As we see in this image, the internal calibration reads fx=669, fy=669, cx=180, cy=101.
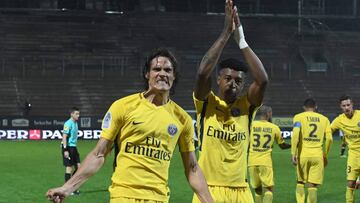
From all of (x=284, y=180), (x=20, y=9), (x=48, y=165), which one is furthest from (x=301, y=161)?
(x=20, y=9)

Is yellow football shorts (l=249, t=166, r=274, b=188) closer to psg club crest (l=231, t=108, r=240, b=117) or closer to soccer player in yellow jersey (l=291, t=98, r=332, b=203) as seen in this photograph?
soccer player in yellow jersey (l=291, t=98, r=332, b=203)

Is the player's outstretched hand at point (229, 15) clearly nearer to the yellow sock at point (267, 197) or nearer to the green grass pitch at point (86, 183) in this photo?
the yellow sock at point (267, 197)

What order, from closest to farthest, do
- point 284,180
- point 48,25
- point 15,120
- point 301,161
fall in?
1. point 301,161
2. point 284,180
3. point 15,120
4. point 48,25

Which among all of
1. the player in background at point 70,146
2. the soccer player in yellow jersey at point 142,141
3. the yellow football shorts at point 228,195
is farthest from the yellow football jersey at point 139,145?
the player in background at point 70,146

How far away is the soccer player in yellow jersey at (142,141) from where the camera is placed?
5258 mm

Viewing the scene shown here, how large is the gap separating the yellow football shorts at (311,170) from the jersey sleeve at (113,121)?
8.39 metres

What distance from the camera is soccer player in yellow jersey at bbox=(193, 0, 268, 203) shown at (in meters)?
6.52

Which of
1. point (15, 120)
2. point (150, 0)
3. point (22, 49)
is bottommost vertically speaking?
point (15, 120)

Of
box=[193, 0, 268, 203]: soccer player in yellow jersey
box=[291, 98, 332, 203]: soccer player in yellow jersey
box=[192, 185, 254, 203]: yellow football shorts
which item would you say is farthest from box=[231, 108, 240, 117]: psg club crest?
box=[291, 98, 332, 203]: soccer player in yellow jersey

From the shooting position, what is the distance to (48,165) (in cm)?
2209

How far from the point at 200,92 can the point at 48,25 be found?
43936mm

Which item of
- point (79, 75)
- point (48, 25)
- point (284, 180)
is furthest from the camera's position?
point (48, 25)

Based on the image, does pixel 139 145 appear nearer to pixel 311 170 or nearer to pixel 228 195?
pixel 228 195

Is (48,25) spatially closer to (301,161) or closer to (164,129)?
(301,161)
